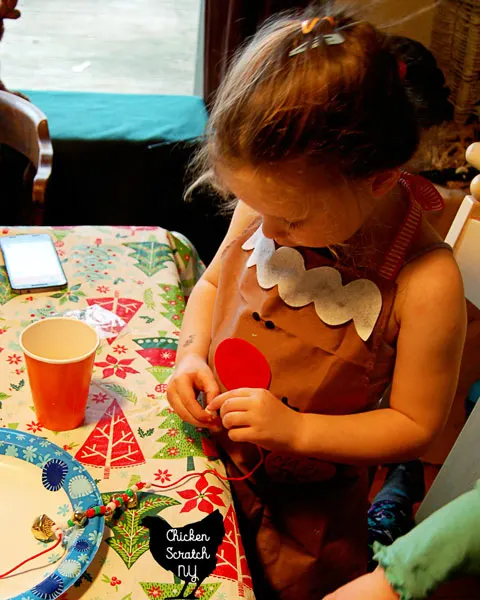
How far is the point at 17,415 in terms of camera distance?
84 cm

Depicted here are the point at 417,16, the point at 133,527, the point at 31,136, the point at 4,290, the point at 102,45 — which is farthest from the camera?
the point at 102,45

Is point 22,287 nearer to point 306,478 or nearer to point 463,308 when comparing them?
point 306,478

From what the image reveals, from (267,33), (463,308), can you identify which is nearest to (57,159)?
(267,33)

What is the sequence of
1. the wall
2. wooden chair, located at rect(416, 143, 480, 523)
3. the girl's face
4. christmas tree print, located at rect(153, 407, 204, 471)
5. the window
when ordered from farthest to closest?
the window < the wall < wooden chair, located at rect(416, 143, 480, 523) < christmas tree print, located at rect(153, 407, 204, 471) < the girl's face

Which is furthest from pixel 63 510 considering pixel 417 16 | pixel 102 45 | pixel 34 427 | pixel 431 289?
pixel 102 45

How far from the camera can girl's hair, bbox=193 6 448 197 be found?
67 cm

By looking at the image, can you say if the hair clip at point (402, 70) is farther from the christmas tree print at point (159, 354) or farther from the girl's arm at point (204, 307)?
the christmas tree print at point (159, 354)

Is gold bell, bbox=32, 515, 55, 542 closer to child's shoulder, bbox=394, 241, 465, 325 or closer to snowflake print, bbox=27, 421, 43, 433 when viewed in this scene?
snowflake print, bbox=27, 421, 43, 433

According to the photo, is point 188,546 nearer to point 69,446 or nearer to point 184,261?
point 69,446

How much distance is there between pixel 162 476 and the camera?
0.78m

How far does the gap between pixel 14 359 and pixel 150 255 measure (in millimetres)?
365

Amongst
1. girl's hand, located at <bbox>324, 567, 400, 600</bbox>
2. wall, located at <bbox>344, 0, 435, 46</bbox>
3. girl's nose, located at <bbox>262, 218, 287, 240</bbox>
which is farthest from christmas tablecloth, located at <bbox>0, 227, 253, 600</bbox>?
wall, located at <bbox>344, 0, 435, 46</bbox>

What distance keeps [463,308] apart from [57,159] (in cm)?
171

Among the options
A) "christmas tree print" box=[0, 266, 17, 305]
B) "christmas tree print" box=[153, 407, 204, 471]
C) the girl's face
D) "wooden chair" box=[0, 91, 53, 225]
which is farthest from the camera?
"wooden chair" box=[0, 91, 53, 225]
